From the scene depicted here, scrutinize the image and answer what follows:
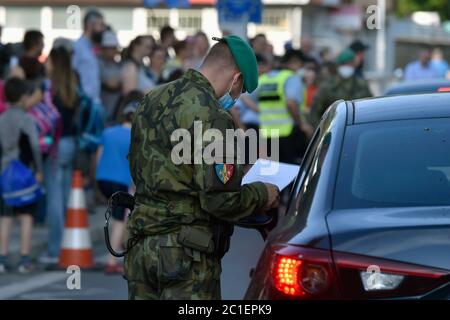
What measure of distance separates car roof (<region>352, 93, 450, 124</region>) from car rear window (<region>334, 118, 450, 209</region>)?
0.06m

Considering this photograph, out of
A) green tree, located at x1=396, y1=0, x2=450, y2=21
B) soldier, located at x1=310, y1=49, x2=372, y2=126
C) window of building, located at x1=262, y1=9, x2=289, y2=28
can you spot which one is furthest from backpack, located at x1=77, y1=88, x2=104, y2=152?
green tree, located at x1=396, y1=0, x2=450, y2=21

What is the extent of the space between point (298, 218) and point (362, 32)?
51.7 meters

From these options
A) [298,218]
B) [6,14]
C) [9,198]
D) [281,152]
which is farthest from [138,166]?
[6,14]

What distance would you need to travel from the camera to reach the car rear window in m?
4.88

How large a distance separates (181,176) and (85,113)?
7417mm

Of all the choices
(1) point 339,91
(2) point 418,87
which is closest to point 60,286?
(2) point 418,87

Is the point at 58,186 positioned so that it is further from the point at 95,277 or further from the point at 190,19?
the point at 190,19

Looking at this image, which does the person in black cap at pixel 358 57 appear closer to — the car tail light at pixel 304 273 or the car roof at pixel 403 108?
the car roof at pixel 403 108

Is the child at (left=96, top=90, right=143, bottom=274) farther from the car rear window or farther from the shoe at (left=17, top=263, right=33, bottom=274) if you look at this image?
the car rear window

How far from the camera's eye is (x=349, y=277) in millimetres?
4383

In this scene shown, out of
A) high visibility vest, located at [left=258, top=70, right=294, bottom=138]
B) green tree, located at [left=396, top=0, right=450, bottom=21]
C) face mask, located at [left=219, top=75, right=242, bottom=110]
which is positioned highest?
face mask, located at [left=219, top=75, right=242, bottom=110]

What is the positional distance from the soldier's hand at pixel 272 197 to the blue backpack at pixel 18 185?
5.76m

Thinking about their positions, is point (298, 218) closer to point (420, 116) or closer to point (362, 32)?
point (420, 116)

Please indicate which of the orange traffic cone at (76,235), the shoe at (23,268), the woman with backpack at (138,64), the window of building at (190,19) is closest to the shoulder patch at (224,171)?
the shoe at (23,268)
